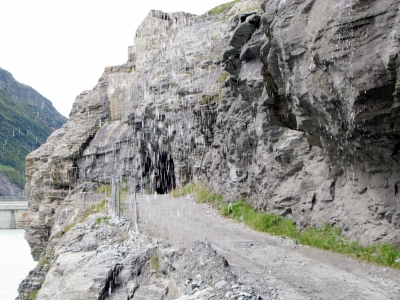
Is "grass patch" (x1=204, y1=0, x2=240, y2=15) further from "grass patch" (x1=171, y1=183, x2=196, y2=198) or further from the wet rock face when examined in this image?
the wet rock face

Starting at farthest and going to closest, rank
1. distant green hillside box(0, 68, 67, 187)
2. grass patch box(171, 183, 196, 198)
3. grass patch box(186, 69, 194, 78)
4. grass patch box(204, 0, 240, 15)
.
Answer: distant green hillside box(0, 68, 67, 187), grass patch box(204, 0, 240, 15), grass patch box(186, 69, 194, 78), grass patch box(171, 183, 196, 198)

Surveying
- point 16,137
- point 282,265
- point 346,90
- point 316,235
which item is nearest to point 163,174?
point 316,235

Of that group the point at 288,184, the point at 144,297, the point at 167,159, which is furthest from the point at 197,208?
the point at 167,159

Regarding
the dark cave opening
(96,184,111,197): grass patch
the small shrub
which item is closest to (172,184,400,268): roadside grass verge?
the small shrub

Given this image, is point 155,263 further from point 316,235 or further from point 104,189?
point 104,189

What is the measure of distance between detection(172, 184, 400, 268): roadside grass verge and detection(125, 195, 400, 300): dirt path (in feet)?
0.90

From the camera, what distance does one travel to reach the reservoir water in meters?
32.7

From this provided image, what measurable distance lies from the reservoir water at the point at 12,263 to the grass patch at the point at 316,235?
72.6 ft

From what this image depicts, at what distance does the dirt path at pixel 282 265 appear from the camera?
7148 millimetres

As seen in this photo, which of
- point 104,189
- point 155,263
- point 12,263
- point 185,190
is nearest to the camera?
point 155,263

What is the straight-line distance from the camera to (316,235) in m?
11.4

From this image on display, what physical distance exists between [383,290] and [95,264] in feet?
24.9

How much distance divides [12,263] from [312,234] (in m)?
39.7

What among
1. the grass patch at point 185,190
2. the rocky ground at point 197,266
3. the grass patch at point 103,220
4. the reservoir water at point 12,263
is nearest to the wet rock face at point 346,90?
the rocky ground at point 197,266
